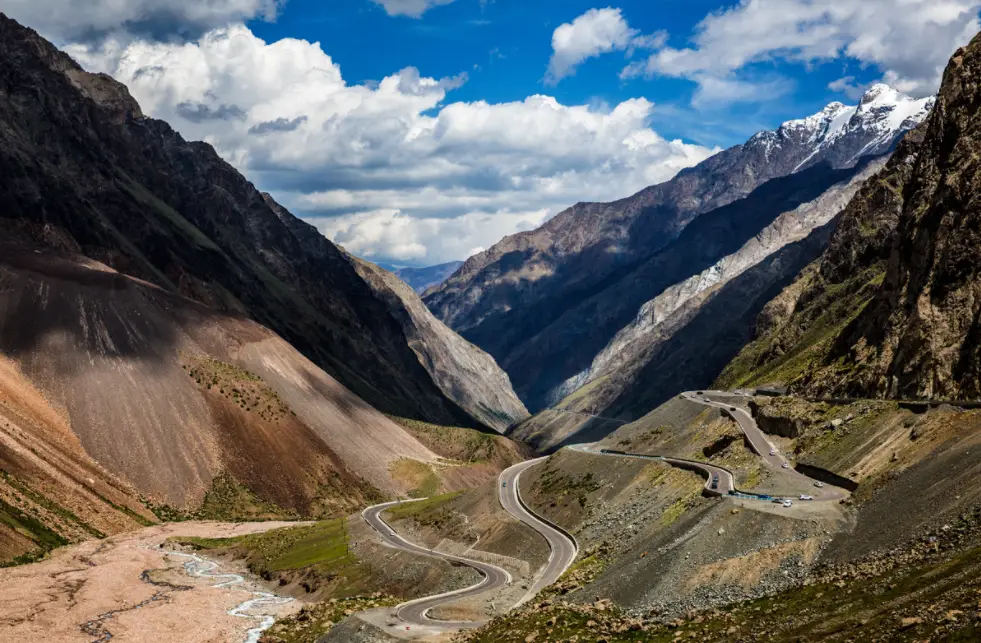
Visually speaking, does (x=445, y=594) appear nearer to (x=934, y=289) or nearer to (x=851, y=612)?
(x=851, y=612)

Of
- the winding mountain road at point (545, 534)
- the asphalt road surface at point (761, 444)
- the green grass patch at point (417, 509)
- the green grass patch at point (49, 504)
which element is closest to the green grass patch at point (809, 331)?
the asphalt road surface at point (761, 444)

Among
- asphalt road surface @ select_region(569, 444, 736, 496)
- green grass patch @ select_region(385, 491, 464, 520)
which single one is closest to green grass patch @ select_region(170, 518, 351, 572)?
green grass patch @ select_region(385, 491, 464, 520)

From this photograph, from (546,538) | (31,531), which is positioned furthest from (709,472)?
(31,531)

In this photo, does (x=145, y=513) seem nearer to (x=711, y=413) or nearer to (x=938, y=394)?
(x=711, y=413)

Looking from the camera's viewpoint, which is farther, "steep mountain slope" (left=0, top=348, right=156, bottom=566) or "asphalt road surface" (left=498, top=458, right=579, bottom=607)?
"steep mountain slope" (left=0, top=348, right=156, bottom=566)

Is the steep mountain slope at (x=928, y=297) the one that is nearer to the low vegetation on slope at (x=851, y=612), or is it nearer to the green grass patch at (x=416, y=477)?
the low vegetation on slope at (x=851, y=612)

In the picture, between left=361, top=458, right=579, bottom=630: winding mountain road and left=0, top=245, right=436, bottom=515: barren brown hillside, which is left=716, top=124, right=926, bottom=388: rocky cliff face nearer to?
left=361, top=458, right=579, bottom=630: winding mountain road
